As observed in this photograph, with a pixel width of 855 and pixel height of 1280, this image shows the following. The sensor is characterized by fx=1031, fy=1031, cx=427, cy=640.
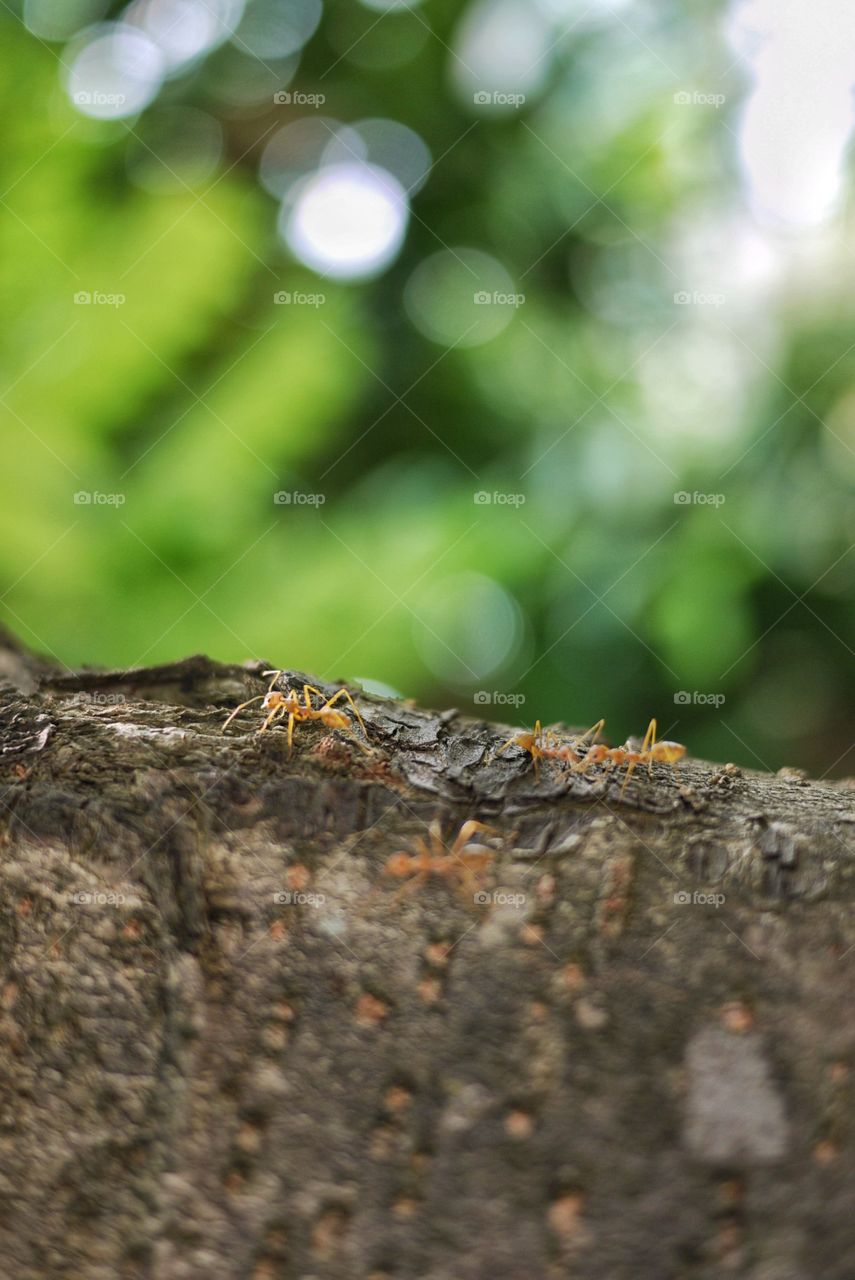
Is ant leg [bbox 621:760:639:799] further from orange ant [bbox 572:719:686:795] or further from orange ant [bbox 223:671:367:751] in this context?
orange ant [bbox 223:671:367:751]

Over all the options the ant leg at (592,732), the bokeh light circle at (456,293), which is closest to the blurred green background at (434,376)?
the bokeh light circle at (456,293)

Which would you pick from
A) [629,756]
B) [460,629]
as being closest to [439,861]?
[629,756]

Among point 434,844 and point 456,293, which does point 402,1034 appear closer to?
point 434,844

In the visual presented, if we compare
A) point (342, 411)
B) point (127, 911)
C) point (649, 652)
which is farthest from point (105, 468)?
point (127, 911)

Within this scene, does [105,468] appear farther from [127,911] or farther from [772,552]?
[127,911]

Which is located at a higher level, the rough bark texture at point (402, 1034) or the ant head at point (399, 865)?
the ant head at point (399, 865)

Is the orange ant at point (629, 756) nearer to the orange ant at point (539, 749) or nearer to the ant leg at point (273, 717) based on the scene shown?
the orange ant at point (539, 749)
